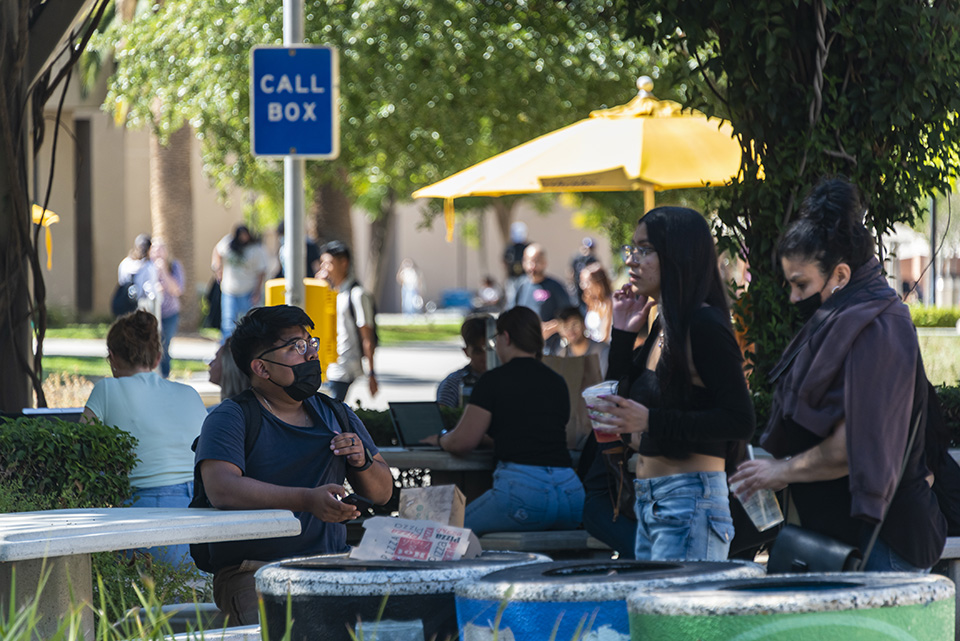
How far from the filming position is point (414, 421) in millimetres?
7160

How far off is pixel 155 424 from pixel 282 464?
149 centimetres

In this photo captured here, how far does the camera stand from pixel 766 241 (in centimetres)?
684

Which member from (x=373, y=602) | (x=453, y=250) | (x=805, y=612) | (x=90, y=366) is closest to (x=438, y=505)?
(x=373, y=602)

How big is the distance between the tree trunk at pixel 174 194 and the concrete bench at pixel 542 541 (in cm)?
1909

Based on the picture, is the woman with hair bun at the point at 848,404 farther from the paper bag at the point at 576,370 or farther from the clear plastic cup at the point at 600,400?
the paper bag at the point at 576,370

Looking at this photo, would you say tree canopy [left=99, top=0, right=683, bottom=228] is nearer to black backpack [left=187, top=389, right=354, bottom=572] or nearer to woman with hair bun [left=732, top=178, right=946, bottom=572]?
black backpack [left=187, top=389, right=354, bottom=572]

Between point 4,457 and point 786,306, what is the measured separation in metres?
3.80

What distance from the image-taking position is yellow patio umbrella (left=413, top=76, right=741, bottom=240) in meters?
8.48

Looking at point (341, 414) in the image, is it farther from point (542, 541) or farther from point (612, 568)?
point (542, 541)

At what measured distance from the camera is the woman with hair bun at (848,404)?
11.0 ft

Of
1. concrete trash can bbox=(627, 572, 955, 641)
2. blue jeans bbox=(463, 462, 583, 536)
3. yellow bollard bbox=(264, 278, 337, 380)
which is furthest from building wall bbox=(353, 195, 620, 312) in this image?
concrete trash can bbox=(627, 572, 955, 641)

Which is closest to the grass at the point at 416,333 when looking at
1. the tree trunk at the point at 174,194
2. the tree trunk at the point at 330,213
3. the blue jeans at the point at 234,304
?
the tree trunk at the point at 174,194

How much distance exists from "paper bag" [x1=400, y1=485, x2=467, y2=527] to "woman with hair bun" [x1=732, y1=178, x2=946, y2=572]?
Answer: 788mm

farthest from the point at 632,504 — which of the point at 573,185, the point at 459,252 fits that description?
the point at 459,252
